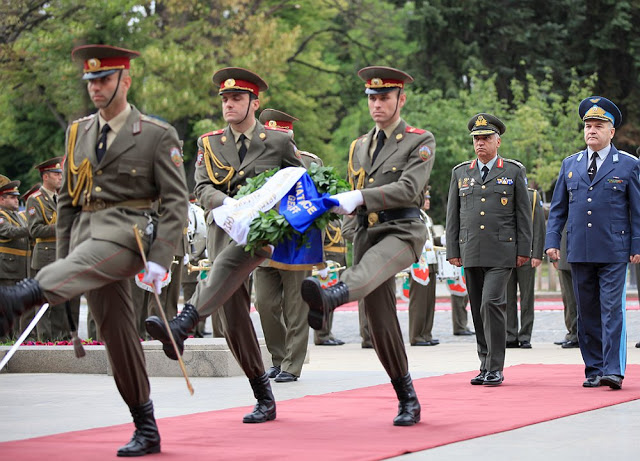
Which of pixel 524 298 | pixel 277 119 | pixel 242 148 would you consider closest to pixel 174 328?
pixel 242 148

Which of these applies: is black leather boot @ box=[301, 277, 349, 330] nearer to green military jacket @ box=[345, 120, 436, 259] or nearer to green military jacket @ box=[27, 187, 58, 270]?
green military jacket @ box=[345, 120, 436, 259]

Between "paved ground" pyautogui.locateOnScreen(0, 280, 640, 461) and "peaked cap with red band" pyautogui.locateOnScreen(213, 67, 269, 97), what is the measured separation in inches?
90.7

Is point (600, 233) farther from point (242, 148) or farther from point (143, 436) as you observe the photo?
point (143, 436)

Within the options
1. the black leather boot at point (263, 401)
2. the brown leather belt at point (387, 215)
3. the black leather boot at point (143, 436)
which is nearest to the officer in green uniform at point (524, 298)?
the brown leather belt at point (387, 215)

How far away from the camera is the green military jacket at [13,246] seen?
15.8 meters

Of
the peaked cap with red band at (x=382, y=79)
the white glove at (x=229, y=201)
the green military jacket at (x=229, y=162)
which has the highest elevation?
the peaked cap with red band at (x=382, y=79)

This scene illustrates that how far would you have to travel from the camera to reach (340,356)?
14.2 meters

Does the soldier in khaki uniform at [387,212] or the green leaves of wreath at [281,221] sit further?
the soldier in khaki uniform at [387,212]

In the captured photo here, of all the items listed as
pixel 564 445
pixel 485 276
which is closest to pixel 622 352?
pixel 485 276

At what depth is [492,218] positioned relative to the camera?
1086cm

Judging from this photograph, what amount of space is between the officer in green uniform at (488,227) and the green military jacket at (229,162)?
2.32 metres

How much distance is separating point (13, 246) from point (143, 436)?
10000mm

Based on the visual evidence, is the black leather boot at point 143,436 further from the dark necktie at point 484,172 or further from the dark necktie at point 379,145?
the dark necktie at point 484,172

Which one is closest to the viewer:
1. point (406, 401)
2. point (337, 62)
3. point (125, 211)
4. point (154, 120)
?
point (125, 211)
